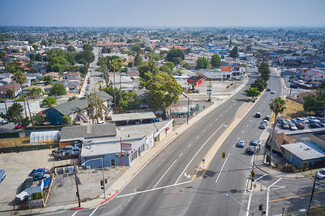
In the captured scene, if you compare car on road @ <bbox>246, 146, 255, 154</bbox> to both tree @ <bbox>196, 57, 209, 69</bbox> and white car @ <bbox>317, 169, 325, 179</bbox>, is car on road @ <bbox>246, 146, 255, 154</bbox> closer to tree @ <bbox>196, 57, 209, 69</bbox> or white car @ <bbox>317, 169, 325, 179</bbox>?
white car @ <bbox>317, 169, 325, 179</bbox>

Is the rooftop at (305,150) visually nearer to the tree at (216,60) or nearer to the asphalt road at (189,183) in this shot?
the asphalt road at (189,183)

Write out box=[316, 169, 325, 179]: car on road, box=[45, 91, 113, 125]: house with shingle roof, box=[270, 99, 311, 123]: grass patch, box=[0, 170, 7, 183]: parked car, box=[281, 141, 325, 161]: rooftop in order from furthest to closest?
box=[270, 99, 311, 123]: grass patch < box=[45, 91, 113, 125]: house with shingle roof < box=[281, 141, 325, 161]: rooftop < box=[0, 170, 7, 183]: parked car < box=[316, 169, 325, 179]: car on road

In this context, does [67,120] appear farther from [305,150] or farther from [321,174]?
[321,174]

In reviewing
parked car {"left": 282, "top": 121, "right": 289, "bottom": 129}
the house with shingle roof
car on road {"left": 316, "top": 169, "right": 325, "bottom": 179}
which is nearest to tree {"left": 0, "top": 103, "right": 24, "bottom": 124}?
the house with shingle roof

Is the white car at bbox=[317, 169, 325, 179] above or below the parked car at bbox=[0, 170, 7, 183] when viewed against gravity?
above

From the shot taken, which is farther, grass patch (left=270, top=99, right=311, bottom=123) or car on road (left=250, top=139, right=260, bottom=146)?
grass patch (left=270, top=99, right=311, bottom=123)

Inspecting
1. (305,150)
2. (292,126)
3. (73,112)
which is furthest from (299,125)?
(73,112)
